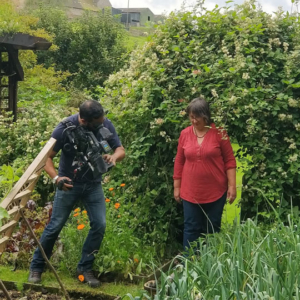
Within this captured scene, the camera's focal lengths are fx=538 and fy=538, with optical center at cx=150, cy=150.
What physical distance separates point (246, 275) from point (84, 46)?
2258 centimetres

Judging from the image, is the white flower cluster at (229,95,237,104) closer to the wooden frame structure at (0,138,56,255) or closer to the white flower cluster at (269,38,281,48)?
the white flower cluster at (269,38,281,48)

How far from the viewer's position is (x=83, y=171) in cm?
471

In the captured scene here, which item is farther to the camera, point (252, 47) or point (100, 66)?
point (100, 66)

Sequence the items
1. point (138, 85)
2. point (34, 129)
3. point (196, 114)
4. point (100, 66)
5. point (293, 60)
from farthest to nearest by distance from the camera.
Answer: point (100, 66) → point (34, 129) → point (138, 85) → point (293, 60) → point (196, 114)

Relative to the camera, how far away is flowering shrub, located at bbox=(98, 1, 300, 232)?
4.99m

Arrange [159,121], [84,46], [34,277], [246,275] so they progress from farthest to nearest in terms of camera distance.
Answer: [84,46] → [159,121] → [34,277] → [246,275]

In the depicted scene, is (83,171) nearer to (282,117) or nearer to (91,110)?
(91,110)

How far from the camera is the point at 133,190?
227 inches

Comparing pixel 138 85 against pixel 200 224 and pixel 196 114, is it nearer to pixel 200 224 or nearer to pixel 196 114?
pixel 196 114

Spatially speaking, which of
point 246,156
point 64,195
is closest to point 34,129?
point 64,195

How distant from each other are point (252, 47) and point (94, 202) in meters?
2.09

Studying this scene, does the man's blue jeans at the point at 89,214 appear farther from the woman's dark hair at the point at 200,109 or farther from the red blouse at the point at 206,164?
the woman's dark hair at the point at 200,109

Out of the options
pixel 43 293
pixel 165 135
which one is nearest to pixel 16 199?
pixel 43 293

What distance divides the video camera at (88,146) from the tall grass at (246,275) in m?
1.39
